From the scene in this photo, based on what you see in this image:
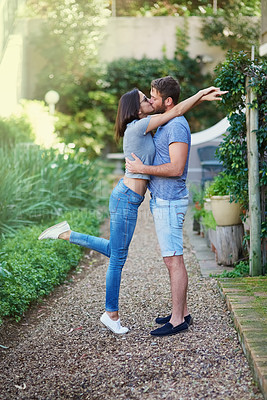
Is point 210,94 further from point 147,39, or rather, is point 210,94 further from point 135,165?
point 147,39

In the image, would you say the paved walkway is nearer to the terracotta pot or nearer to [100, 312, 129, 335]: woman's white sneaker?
the terracotta pot

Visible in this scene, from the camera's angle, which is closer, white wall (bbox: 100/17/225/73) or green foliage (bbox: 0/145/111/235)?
green foliage (bbox: 0/145/111/235)

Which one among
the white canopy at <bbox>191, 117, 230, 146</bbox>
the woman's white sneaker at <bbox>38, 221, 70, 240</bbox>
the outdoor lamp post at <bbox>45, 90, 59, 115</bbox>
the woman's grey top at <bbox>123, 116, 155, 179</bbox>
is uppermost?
the outdoor lamp post at <bbox>45, 90, 59, 115</bbox>

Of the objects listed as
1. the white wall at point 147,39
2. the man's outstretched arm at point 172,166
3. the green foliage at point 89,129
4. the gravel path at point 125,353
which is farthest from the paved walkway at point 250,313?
the white wall at point 147,39

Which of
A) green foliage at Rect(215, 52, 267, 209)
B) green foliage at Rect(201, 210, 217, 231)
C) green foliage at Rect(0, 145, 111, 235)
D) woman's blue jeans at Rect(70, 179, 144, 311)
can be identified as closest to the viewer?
woman's blue jeans at Rect(70, 179, 144, 311)

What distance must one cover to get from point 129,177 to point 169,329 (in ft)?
2.90

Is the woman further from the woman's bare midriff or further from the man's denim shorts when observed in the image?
the man's denim shorts

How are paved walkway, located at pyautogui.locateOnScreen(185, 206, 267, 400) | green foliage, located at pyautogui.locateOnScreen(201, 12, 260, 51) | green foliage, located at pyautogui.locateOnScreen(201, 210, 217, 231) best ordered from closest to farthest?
paved walkway, located at pyautogui.locateOnScreen(185, 206, 267, 400), green foliage, located at pyautogui.locateOnScreen(201, 210, 217, 231), green foliage, located at pyautogui.locateOnScreen(201, 12, 260, 51)

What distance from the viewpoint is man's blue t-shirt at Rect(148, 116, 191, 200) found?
2.84 metres

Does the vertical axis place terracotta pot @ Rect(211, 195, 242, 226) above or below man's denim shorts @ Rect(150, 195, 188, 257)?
below

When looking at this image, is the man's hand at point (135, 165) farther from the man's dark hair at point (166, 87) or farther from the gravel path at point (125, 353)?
the gravel path at point (125, 353)

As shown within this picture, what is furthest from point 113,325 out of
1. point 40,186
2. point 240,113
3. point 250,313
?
point 40,186

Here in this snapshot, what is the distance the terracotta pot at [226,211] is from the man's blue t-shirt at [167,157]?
1284 mm

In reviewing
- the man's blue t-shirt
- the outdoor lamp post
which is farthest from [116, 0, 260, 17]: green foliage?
the man's blue t-shirt
